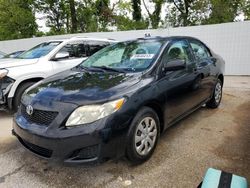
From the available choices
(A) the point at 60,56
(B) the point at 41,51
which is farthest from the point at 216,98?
(B) the point at 41,51

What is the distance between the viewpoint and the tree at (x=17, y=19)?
20.0 meters

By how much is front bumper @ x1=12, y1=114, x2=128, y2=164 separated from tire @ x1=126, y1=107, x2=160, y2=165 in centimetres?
20

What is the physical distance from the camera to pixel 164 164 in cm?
303

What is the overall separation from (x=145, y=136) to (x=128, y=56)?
52.1 inches

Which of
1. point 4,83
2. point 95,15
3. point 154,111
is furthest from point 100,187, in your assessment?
point 95,15

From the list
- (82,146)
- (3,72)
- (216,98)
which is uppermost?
(3,72)

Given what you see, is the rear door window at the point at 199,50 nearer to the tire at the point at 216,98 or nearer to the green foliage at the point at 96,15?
the tire at the point at 216,98

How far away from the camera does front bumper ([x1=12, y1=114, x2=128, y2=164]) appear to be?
244cm

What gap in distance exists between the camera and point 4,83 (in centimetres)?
476

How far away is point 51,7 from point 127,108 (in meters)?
20.4

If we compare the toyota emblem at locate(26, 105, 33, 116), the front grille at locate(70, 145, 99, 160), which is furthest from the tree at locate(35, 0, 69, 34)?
the front grille at locate(70, 145, 99, 160)

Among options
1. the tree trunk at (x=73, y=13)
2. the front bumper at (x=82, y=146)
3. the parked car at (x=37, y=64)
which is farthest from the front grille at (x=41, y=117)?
the tree trunk at (x=73, y=13)

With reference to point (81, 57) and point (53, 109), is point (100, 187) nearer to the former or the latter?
point (53, 109)

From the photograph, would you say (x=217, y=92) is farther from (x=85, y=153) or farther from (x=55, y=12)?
(x=55, y=12)
